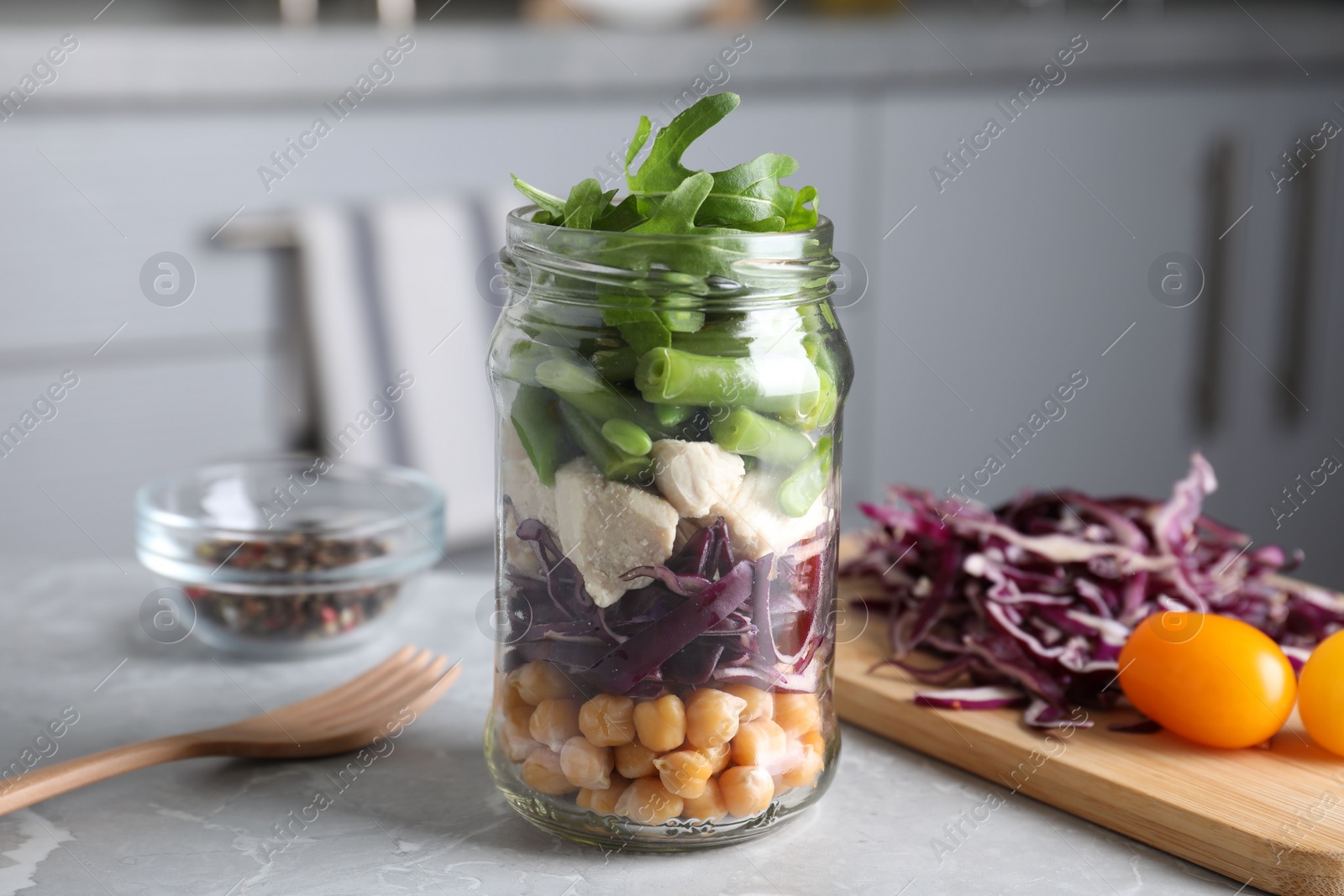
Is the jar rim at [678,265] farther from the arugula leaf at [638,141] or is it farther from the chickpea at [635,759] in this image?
the chickpea at [635,759]

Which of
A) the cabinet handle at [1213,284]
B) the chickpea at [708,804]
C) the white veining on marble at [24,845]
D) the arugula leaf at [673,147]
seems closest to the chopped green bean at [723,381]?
the arugula leaf at [673,147]

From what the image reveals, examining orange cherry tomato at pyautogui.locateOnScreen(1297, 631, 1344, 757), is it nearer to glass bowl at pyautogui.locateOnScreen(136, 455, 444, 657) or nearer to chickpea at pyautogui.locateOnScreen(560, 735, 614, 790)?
chickpea at pyautogui.locateOnScreen(560, 735, 614, 790)

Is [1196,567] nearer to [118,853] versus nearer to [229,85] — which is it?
[118,853]

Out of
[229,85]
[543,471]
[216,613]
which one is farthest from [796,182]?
[543,471]

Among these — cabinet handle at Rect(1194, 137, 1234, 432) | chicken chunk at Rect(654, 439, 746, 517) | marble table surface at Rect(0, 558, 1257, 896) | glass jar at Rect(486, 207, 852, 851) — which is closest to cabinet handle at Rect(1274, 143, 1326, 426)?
cabinet handle at Rect(1194, 137, 1234, 432)

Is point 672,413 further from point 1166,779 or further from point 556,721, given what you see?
point 1166,779
